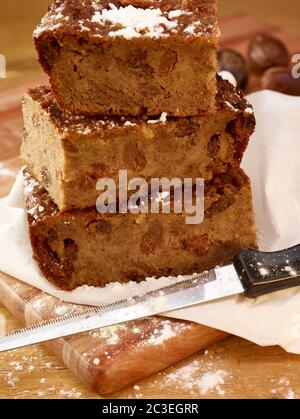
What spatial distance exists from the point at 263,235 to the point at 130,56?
839mm

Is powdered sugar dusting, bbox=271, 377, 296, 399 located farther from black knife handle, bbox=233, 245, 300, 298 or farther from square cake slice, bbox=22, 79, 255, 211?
square cake slice, bbox=22, 79, 255, 211

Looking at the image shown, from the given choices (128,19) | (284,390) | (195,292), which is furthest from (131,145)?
(284,390)

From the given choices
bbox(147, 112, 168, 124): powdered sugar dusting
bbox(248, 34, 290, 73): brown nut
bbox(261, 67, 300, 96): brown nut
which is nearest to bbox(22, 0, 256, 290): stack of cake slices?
bbox(147, 112, 168, 124): powdered sugar dusting

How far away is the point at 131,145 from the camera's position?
239cm

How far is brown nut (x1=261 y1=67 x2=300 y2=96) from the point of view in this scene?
3580 mm

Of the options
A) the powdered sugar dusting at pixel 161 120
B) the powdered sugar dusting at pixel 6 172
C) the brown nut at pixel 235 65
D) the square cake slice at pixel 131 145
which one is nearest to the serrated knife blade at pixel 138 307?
the square cake slice at pixel 131 145

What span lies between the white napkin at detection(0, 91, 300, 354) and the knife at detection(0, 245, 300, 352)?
39 mm

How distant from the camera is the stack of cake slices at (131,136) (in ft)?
7.57

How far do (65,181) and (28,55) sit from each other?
7.89 feet

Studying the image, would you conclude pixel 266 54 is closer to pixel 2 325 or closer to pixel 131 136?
pixel 131 136

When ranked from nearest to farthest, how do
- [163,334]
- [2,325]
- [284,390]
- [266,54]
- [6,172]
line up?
[284,390] < [163,334] < [2,325] < [6,172] < [266,54]

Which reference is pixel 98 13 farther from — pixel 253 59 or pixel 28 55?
pixel 28 55

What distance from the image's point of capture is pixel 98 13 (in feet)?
7.73
